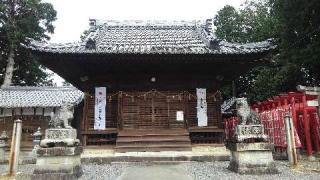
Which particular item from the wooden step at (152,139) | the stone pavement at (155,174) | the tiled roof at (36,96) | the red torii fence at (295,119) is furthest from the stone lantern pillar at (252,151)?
the tiled roof at (36,96)

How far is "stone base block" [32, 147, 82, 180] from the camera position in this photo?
393 inches

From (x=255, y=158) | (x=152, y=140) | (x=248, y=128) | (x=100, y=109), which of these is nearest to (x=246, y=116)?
(x=248, y=128)

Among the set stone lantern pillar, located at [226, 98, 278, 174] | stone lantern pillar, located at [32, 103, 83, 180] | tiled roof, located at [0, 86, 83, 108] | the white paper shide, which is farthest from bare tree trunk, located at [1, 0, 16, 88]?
stone lantern pillar, located at [226, 98, 278, 174]

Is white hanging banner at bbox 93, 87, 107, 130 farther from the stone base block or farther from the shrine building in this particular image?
the stone base block

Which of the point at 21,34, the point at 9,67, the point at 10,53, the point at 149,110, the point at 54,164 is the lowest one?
the point at 54,164

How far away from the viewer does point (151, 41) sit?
18375 mm

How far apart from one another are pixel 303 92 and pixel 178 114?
19.2 ft

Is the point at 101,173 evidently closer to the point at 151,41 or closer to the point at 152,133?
the point at 152,133

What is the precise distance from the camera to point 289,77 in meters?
25.4

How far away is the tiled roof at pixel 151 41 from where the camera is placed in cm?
1467

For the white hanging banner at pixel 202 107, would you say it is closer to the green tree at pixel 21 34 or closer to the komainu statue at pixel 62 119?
the komainu statue at pixel 62 119

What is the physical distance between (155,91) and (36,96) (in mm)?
16640

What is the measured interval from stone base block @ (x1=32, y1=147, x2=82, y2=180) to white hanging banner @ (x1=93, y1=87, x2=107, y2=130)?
5.67 m

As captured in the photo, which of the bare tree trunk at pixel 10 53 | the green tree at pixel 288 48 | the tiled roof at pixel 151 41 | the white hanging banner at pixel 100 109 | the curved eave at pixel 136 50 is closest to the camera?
the curved eave at pixel 136 50
